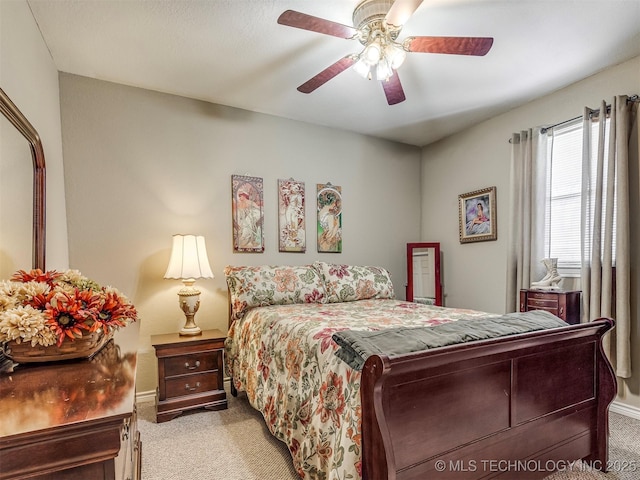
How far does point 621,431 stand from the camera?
2.27 metres

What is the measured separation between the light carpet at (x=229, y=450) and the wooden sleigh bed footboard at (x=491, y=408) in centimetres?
28

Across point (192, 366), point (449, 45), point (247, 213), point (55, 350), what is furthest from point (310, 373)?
point (247, 213)

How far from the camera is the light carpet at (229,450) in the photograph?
6.02ft

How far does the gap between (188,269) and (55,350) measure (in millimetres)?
1685

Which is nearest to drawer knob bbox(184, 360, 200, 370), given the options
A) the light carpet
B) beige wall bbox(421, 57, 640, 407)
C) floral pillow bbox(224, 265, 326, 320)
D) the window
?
the light carpet

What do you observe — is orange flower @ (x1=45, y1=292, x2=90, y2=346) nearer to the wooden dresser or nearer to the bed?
the wooden dresser

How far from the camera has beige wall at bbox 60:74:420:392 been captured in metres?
2.74

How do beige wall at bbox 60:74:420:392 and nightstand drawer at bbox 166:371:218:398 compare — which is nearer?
nightstand drawer at bbox 166:371:218:398

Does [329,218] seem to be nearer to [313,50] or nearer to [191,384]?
[313,50]

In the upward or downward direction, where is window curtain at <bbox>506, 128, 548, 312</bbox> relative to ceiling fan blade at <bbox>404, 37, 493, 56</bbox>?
downward

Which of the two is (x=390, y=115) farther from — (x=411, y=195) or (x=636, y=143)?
(x=636, y=143)

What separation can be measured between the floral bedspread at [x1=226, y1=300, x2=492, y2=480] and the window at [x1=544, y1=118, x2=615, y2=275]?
1.32 m

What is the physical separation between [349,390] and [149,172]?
2525mm

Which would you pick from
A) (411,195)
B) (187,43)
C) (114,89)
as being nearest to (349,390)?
(187,43)
